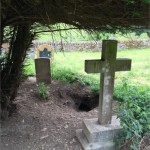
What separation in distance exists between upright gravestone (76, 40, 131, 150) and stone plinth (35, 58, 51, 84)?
242 centimetres

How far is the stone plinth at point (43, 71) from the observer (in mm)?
→ 5391

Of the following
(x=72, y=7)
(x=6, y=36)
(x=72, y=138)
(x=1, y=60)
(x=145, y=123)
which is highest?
(x=72, y=7)

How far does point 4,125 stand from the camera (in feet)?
11.0

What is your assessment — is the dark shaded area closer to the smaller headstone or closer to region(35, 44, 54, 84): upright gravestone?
region(35, 44, 54, 84): upright gravestone

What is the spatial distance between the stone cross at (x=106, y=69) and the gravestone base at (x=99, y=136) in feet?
0.41

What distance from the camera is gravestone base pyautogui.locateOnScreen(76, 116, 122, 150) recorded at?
9.68ft

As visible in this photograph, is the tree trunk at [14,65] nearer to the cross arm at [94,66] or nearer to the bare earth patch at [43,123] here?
the bare earth patch at [43,123]

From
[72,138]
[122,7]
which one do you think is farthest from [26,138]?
[122,7]

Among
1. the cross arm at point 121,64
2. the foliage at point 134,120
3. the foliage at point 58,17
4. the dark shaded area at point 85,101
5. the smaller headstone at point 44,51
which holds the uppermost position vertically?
the foliage at point 58,17

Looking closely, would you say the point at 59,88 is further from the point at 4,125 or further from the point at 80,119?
the point at 4,125

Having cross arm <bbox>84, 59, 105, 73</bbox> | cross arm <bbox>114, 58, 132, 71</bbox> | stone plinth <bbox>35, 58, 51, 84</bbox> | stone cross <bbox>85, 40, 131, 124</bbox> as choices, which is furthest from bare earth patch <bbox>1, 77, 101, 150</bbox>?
cross arm <bbox>114, 58, 132, 71</bbox>

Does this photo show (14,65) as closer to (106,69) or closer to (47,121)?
(47,121)

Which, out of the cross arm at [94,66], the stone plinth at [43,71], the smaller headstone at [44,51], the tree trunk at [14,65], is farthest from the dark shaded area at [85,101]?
the smaller headstone at [44,51]

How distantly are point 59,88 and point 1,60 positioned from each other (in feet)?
6.65
